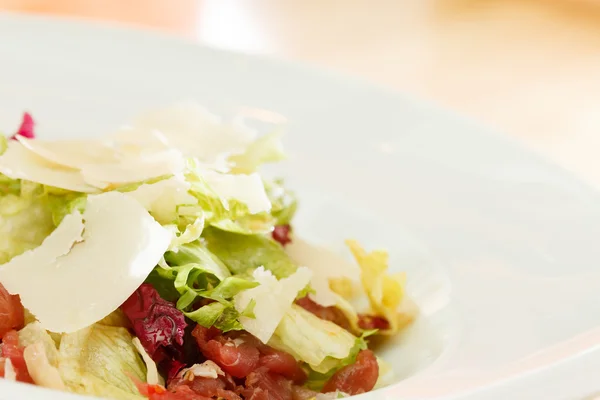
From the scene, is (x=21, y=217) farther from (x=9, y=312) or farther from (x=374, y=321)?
(x=374, y=321)

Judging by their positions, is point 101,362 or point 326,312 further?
point 326,312

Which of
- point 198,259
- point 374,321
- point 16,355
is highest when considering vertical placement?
point 198,259

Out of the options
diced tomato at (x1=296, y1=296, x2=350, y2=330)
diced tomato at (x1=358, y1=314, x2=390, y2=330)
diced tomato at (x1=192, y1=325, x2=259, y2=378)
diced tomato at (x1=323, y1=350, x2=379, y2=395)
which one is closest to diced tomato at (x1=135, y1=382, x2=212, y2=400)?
diced tomato at (x1=192, y1=325, x2=259, y2=378)

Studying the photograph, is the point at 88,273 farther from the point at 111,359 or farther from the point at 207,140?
the point at 207,140

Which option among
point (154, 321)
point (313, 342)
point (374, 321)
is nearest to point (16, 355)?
point (154, 321)

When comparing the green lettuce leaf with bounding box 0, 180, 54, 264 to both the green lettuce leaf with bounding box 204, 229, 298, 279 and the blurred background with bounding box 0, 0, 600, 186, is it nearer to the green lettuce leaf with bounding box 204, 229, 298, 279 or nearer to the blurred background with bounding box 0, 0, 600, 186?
the green lettuce leaf with bounding box 204, 229, 298, 279
